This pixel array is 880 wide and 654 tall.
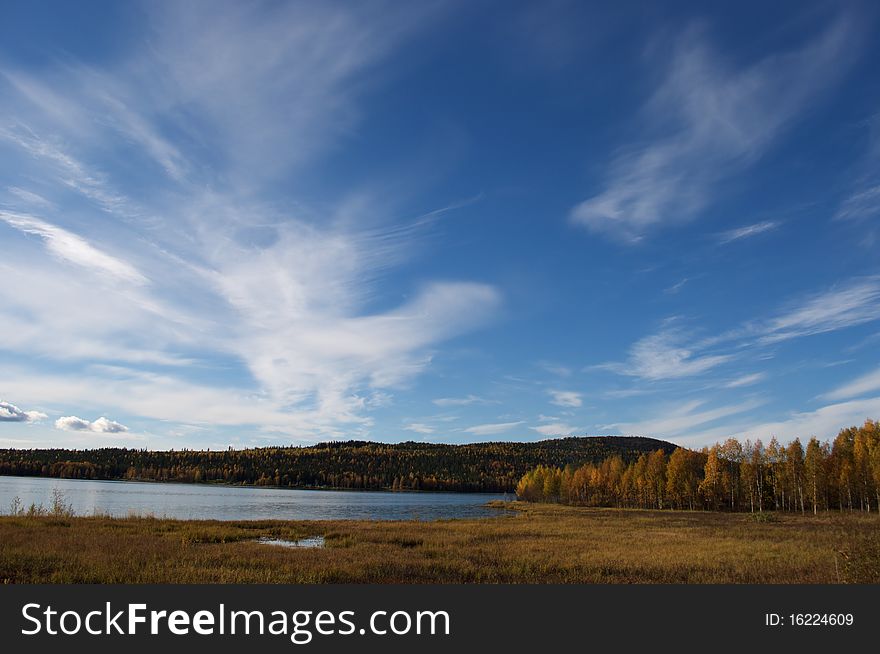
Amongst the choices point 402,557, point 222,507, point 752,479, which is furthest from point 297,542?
point 752,479

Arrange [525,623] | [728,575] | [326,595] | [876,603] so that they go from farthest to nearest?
[728,575]
[326,595]
[876,603]
[525,623]

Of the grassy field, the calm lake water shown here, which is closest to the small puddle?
the grassy field

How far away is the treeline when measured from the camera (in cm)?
8600

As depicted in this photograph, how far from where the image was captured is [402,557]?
92.4ft

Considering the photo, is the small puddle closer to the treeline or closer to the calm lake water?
the calm lake water

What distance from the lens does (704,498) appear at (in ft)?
362

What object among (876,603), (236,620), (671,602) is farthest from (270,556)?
(876,603)

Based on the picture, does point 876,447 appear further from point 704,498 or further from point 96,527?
point 96,527

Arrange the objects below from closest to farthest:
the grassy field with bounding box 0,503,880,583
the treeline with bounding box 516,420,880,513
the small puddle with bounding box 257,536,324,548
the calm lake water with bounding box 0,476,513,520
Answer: the grassy field with bounding box 0,503,880,583 < the small puddle with bounding box 257,536,324,548 < the calm lake water with bounding box 0,476,513,520 < the treeline with bounding box 516,420,880,513

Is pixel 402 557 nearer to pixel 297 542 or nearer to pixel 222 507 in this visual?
pixel 297 542

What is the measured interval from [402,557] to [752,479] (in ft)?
305

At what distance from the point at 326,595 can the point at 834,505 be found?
114 metres

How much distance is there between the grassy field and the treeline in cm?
5708

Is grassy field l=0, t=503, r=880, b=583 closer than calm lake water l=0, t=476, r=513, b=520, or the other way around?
grassy field l=0, t=503, r=880, b=583
